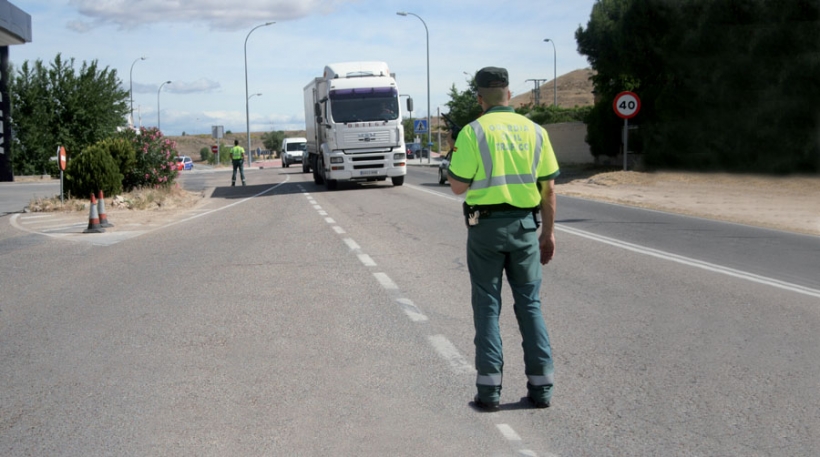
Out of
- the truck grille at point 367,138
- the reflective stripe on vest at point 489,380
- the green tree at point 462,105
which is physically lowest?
the reflective stripe on vest at point 489,380

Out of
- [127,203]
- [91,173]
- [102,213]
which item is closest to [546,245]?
[102,213]

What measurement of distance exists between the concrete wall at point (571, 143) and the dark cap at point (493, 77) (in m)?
36.8

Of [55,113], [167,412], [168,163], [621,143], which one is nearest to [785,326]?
[167,412]

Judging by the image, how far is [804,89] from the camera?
23578mm

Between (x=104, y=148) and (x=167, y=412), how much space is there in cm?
2007

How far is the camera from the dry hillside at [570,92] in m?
130

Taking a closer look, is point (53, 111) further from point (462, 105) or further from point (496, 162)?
point (496, 162)

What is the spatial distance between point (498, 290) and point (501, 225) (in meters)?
0.38

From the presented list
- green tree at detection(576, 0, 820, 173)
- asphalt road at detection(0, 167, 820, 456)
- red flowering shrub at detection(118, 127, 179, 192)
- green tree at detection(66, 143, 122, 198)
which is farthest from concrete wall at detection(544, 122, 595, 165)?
asphalt road at detection(0, 167, 820, 456)

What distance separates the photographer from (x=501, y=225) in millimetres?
4723

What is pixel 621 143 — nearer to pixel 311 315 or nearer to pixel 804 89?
pixel 804 89

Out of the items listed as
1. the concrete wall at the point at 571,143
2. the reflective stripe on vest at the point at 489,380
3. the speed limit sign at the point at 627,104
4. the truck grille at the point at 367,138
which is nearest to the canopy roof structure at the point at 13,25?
the truck grille at the point at 367,138

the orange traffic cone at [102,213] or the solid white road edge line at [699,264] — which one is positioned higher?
the orange traffic cone at [102,213]

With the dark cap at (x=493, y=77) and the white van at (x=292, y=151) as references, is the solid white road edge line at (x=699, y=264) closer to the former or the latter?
the dark cap at (x=493, y=77)
